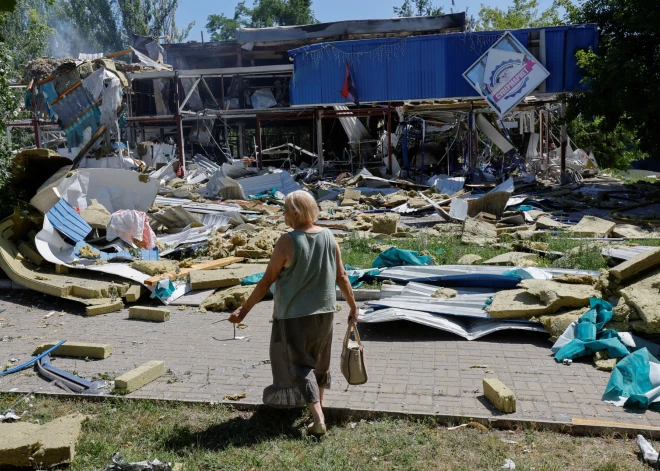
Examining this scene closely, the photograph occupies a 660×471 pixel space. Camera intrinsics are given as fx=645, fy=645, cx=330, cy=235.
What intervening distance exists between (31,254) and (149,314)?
276cm

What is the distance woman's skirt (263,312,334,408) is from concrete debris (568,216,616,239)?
8.51 metres

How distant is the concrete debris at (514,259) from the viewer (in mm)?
8984

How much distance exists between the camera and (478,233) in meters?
12.0

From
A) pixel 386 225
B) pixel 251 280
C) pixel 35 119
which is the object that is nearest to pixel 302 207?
pixel 251 280

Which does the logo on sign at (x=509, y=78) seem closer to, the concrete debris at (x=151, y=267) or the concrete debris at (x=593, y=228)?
the concrete debris at (x=593, y=228)

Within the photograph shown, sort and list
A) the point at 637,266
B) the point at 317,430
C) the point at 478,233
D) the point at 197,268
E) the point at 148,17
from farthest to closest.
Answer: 1. the point at 148,17
2. the point at 478,233
3. the point at 197,268
4. the point at 637,266
5. the point at 317,430

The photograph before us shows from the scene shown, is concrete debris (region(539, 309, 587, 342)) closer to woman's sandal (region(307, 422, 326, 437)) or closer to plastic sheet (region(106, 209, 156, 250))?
woman's sandal (region(307, 422, 326, 437))

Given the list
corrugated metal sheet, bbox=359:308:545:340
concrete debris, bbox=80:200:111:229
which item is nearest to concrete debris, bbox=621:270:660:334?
corrugated metal sheet, bbox=359:308:545:340

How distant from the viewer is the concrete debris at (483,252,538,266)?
8984 millimetres

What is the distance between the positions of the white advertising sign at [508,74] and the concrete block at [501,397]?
57.8 ft

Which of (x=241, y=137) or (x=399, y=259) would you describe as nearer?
(x=399, y=259)

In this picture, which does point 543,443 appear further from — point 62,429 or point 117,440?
point 62,429

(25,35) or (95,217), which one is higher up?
(25,35)

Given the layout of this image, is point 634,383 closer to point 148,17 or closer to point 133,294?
point 133,294
